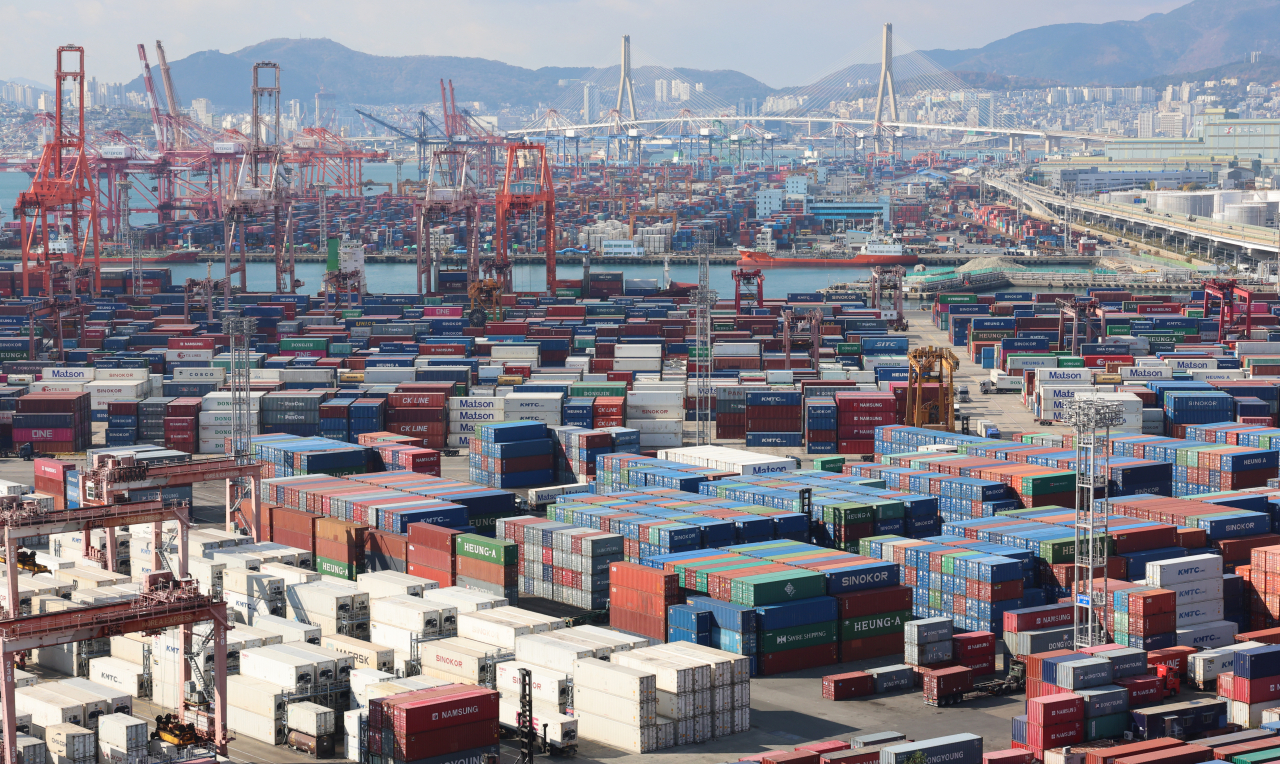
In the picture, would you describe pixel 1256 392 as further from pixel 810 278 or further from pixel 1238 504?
pixel 810 278

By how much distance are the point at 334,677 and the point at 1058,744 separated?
13.8 m

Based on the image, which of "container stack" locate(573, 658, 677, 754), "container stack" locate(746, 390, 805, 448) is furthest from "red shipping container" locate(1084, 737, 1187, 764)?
"container stack" locate(746, 390, 805, 448)

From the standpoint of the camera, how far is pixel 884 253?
167 metres

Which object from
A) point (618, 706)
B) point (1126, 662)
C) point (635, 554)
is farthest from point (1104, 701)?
point (635, 554)

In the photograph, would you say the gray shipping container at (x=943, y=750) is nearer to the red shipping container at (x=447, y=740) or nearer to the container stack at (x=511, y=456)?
the red shipping container at (x=447, y=740)

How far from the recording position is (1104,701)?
31547 mm

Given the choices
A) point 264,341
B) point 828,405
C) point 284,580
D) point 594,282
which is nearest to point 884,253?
point 594,282

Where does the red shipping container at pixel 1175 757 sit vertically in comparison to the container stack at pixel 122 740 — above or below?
above

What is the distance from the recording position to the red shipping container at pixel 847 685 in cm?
3459

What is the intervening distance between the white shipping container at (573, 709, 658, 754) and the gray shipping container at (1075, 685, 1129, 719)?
26.5 ft

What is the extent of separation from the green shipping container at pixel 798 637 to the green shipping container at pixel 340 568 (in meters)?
12.5

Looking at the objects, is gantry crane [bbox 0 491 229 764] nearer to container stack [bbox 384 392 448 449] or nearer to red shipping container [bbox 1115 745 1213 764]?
red shipping container [bbox 1115 745 1213 764]

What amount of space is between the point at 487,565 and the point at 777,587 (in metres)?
7.48

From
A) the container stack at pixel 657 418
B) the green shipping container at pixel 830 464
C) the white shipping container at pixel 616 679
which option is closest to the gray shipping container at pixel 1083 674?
the white shipping container at pixel 616 679
